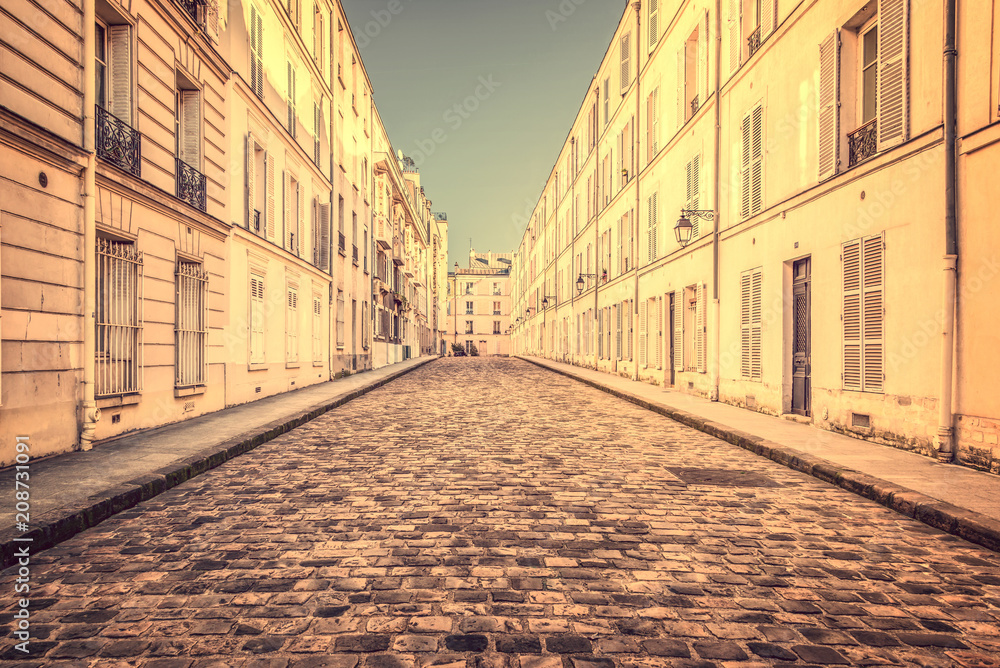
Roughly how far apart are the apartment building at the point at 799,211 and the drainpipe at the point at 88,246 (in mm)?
9968

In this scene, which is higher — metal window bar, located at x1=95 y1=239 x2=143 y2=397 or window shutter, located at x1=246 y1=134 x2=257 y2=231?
window shutter, located at x1=246 y1=134 x2=257 y2=231

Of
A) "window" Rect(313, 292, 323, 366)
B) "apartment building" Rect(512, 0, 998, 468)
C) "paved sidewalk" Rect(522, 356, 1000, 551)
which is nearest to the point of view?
"paved sidewalk" Rect(522, 356, 1000, 551)

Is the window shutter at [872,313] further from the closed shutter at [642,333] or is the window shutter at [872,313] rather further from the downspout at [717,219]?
the closed shutter at [642,333]

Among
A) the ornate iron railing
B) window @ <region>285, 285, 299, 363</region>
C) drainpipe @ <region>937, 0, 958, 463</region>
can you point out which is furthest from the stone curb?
the ornate iron railing

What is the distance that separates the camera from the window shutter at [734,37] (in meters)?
12.9

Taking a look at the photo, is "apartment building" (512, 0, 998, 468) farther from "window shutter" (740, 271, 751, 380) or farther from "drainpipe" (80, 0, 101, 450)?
"drainpipe" (80, 0, 101, 450)

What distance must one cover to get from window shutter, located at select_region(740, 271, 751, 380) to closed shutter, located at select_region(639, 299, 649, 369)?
24.1ft

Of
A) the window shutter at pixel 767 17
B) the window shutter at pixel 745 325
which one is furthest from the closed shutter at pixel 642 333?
the window shutter at pixel 767 17

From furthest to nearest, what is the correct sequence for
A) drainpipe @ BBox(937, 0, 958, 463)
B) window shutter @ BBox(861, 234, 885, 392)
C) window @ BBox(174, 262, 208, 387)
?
window @ BBox(174, 262, 208, 387)
window shutter @ BBox(861, 234, 885, 392)
drainpipe @ BBox(937, 0, 958, 463)

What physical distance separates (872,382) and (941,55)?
4147 millimetres

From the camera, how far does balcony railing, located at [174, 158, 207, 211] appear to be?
9.82m

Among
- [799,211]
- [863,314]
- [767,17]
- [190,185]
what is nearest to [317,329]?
[190,185]

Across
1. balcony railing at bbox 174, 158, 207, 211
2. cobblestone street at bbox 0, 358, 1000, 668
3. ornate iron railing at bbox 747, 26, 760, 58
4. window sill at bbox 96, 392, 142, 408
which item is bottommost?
cobblestone street at bbox 0, 358, 1000, 668

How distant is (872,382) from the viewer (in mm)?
8219
